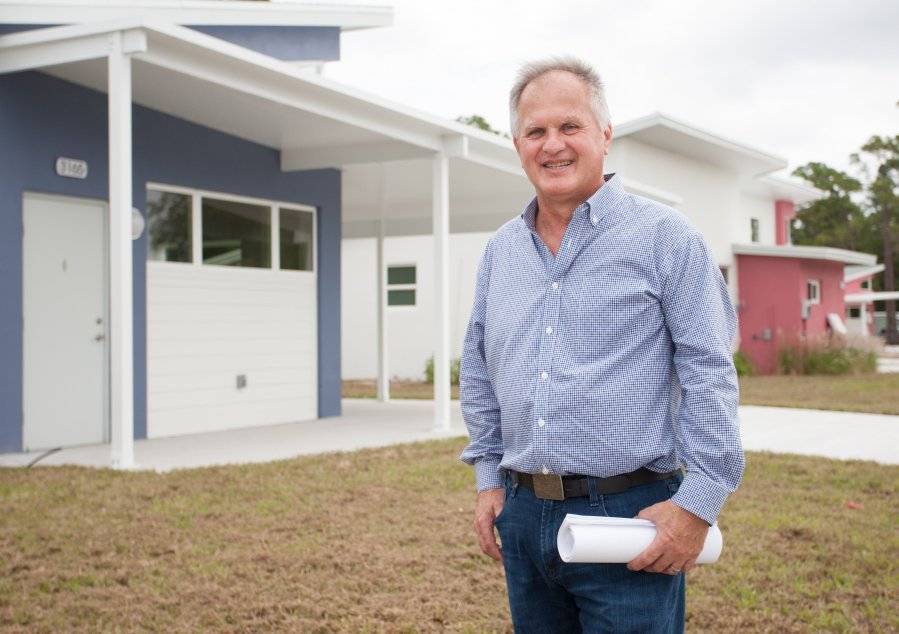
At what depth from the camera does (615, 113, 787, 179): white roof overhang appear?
20.9 m

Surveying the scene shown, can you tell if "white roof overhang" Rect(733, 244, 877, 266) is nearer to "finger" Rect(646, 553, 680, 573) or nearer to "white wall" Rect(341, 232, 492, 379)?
Result: "white wall" Rect(341, 232, 492, 379)

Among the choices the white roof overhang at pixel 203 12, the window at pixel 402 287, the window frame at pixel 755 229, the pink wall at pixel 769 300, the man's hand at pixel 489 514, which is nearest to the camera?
the man's hand at pixel 489 514

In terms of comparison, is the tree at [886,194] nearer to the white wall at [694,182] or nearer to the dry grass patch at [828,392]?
the white wall at [694,182]

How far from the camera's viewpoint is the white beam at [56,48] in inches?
291

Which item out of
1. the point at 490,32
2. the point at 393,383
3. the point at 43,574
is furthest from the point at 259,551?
the point at 393,383

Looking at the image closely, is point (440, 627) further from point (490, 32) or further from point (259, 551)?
point (490, 32)

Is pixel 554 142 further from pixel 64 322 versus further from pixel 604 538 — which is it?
pixel 64 322

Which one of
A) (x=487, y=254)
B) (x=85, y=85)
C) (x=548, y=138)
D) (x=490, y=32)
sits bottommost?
(x=487, y=254)

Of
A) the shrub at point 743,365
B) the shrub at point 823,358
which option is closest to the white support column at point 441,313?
the shrub at point 743,365

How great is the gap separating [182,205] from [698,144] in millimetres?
15051

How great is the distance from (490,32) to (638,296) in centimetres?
1436

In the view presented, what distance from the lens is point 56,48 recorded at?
7.89 meters

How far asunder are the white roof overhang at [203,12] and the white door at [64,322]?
179cm

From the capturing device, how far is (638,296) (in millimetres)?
2137
